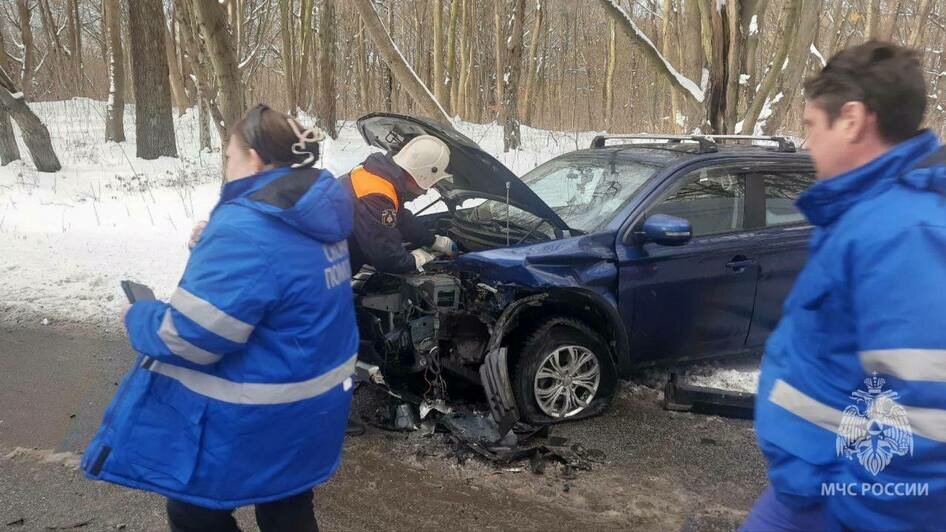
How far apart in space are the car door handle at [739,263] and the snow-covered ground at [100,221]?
3.03 ft

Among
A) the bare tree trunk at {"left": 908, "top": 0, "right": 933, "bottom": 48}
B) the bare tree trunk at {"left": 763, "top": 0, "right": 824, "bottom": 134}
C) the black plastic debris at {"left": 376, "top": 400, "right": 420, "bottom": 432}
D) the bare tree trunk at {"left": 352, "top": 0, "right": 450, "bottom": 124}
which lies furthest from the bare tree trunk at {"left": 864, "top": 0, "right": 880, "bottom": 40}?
the black plastic debris at {"left": 376, "top": 400, "right": 420, "bottom": 432}

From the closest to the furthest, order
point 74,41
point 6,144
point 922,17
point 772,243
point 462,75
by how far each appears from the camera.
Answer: point 772,243
point 6,144
point 922,17
point 462,75
point 74,41

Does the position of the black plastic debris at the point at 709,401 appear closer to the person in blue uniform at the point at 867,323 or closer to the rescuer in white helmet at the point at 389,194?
the rescuer in white helmet at the point at 389,194

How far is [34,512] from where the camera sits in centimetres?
318

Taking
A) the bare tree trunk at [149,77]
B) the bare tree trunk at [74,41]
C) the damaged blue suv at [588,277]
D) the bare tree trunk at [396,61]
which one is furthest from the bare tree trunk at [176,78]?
the damaged blue suv at [588,277]

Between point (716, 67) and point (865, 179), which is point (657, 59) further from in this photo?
point (865, 179)

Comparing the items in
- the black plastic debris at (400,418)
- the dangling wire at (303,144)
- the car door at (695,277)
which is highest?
the dangling wire at (303,144)

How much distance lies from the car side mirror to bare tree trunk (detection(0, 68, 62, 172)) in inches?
471

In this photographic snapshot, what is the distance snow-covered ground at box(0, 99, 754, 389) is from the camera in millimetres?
6402

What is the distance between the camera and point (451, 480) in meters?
3.66

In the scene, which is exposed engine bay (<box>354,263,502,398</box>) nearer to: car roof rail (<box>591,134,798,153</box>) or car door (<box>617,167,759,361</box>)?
car door (<box>617,167,759,361</box>)

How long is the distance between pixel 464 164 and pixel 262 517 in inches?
108

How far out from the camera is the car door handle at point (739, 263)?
4648 millimetres

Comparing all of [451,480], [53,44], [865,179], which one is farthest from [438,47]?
[865,179]
